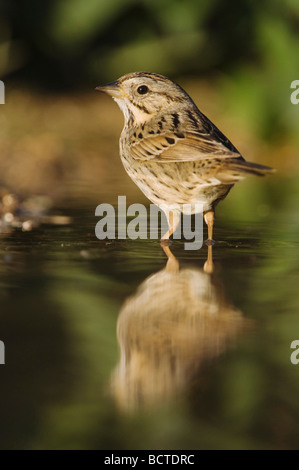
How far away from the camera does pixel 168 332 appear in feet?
12.5

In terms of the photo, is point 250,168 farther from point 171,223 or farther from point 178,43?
point 178,43

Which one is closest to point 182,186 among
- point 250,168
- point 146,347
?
point 250,168

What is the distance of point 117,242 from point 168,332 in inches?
97.2

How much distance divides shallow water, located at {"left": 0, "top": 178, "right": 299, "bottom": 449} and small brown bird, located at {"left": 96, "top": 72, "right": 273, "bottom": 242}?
0.50 meters

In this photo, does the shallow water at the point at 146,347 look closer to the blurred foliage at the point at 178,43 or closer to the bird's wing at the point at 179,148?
the bird's wing at the point at 179,148

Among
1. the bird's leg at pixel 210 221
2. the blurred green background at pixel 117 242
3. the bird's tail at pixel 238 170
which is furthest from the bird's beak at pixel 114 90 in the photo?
the bird's tail at pixel 238 170

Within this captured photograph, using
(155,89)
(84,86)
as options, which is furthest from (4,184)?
(84,86)

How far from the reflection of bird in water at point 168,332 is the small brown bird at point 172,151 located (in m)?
1.14

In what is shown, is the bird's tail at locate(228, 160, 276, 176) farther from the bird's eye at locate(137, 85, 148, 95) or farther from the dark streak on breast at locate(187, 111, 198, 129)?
the bird's eye at locate(137, 85, 148, 95)

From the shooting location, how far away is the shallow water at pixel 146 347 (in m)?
2.79

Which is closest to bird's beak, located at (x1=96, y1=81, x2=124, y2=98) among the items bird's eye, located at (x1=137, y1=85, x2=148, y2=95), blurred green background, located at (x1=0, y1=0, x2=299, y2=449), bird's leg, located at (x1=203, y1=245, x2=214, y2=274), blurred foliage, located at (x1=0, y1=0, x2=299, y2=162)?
bird's eye, located at (x1=137, y1=85, x2=148, y2=95)

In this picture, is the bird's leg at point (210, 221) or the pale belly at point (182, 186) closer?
the pale belly at point (182, 186)

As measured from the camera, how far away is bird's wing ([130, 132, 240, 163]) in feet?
20.0
